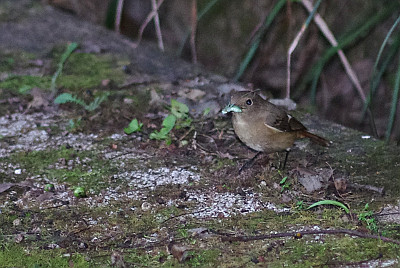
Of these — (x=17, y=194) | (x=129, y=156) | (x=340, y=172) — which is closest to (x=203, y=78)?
(x=129, y=156)

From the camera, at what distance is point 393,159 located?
121 inches

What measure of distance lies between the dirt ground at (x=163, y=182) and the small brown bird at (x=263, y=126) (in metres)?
0.10

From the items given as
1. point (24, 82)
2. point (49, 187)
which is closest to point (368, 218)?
point (49, 187)

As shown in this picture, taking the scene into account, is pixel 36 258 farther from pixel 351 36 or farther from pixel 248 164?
pixel 351 36

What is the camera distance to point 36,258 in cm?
231

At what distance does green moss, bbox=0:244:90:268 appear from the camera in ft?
7.45

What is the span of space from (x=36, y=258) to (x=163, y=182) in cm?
83

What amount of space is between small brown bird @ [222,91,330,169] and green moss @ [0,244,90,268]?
1.22 meters

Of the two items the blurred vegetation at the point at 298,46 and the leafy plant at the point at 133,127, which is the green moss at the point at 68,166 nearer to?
the leafy plant at the point at 133,127

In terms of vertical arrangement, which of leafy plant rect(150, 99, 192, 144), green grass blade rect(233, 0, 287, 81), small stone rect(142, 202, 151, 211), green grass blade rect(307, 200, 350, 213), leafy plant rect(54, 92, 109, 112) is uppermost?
green grass blade rect(233, 0, 287, 81)

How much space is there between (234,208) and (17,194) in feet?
3.54

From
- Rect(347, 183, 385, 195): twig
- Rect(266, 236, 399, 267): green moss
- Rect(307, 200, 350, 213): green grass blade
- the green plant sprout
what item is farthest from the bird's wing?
Rect(266, 236, 399, 267): green moss

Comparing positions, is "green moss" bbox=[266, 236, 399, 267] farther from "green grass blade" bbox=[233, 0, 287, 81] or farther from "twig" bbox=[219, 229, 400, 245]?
"green grass blade" bbox=[233, 0, 287, 81]

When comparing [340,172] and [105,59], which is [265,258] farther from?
[105,59]
